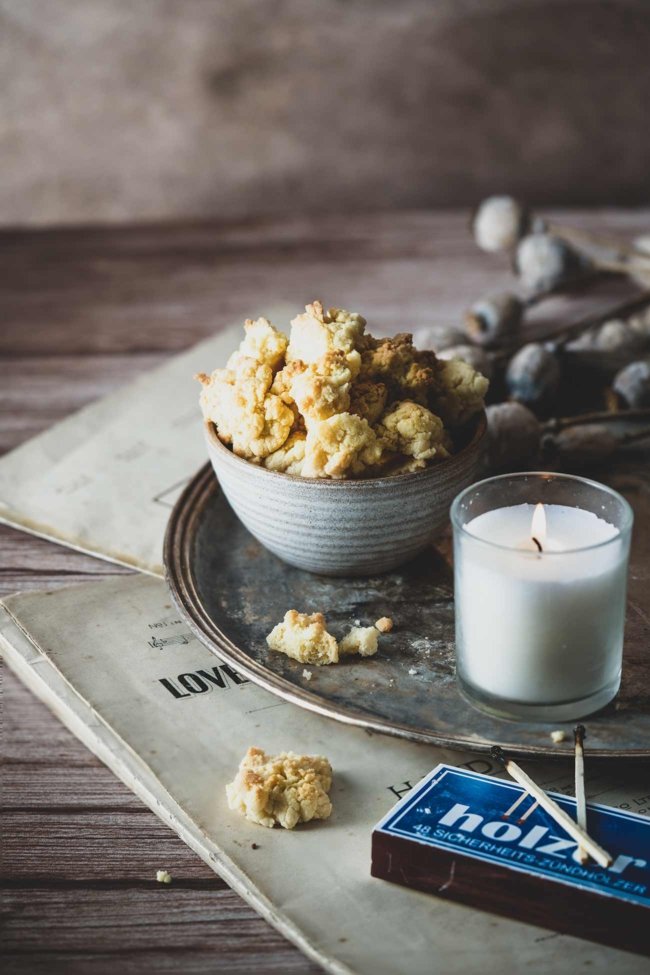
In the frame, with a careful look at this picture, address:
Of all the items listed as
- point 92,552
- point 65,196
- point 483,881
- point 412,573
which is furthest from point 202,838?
point 65,196

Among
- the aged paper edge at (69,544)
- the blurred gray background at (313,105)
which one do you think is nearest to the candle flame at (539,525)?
the aged paper edge at (69,544)

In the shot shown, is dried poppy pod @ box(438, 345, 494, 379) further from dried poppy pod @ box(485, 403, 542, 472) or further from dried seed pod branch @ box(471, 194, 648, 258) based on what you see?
dried seed pod branch @ box(471, 194, 648, 258)

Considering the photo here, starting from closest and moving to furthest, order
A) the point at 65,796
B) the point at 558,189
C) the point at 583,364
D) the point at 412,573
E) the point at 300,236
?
1. the point at 65,796
2. the point at 412,573
3. the point at 583,364
4. the point at 300,236
5. the point at 558,189

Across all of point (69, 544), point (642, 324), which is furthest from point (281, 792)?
point (642, 324)

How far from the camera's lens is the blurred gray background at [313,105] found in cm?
209

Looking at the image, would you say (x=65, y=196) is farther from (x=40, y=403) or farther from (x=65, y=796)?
(x=65, y=796)

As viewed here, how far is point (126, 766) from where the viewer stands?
765 millimetres

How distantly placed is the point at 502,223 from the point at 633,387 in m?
0.48

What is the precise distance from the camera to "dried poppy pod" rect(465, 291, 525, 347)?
1442 millimetres

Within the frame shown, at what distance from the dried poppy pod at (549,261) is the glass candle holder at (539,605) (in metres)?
0.88

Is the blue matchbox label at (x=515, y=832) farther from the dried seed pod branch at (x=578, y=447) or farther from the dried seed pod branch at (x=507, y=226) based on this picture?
the dried seed pod branch at (x=507, y=226)

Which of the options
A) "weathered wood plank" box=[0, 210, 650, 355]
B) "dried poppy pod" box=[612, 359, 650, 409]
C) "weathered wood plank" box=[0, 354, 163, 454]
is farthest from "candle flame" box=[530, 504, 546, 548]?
"weathered wood plank" box=[0, 210, 650, 355]

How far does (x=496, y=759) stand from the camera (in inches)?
28.3

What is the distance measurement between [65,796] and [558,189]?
1.77 meters
